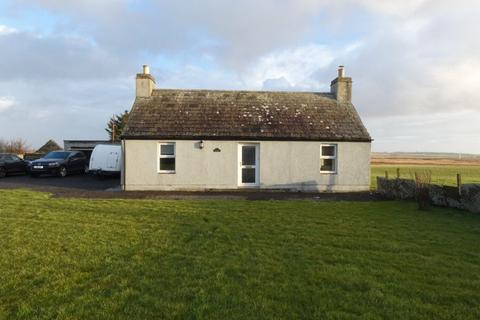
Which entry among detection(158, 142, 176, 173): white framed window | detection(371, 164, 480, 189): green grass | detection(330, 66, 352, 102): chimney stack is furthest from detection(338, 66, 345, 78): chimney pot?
detection(158, 142, 176, 173): white framed window

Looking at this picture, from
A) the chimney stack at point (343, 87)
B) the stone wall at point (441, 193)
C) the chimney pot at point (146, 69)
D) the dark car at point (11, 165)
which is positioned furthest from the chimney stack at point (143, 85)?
the stone wall at point (441, 193)

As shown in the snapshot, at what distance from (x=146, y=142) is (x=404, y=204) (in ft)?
38.3

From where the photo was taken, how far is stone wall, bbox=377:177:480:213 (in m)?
12.5

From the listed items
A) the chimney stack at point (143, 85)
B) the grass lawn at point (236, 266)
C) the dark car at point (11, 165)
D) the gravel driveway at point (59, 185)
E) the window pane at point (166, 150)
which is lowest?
the grass lawn at point (236, 266)

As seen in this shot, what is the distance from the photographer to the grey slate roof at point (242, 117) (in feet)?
62.1

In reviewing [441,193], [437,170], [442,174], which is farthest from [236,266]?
[437,170]

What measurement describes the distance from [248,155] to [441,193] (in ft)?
28.6

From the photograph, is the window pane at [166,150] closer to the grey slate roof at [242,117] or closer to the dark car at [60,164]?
the grey slate roof at [242,117]

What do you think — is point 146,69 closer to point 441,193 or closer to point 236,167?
point 236,167

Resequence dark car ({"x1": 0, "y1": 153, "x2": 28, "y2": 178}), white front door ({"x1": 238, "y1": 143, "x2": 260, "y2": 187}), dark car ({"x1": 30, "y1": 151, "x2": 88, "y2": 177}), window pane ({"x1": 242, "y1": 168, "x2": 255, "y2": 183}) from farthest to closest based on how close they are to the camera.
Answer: dark car ({"x1": 0, "y1": 153, "x2": 28, "y2": 178})
dark car ({"x1": 30, "y1": 151, "x2": 88, "y2": 177})
window pane ({"x1": 242, "y1": 168, "x2": 255, "y2": 183})
white front door ({"x1": 238, "y1": 143, "x2": 260, "y2": 187})

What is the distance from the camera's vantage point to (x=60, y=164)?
1010 inches

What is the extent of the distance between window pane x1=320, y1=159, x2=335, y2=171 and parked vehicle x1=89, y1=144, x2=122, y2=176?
1253 centimetres

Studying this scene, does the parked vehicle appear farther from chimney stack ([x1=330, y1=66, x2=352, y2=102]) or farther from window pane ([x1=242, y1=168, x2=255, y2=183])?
chimney stack ([x1=330, y1=66, x2=352, y2=102])

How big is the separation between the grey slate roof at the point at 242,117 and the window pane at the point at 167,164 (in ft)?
3.72
